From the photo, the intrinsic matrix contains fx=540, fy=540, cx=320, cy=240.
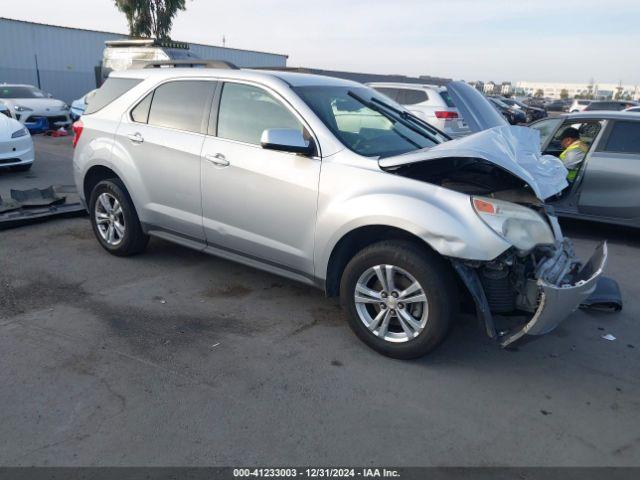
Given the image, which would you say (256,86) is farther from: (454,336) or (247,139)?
(454,336)

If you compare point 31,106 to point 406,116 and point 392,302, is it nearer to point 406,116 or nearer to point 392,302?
point 406,116

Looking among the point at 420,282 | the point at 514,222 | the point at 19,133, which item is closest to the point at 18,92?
the point at 19,133

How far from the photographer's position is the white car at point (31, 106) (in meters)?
15.5

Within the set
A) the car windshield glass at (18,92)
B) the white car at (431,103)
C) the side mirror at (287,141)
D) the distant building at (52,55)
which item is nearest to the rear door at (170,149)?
the side mirror at (287,141)

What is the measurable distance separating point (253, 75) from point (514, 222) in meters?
2.39

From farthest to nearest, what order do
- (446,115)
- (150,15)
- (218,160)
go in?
1. (150,15)
2. (446,115)
3. (218,160)

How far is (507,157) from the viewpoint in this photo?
11.5 feet

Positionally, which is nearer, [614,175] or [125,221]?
[125,221]

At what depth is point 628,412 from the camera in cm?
321

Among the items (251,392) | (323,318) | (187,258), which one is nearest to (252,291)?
(323,318)

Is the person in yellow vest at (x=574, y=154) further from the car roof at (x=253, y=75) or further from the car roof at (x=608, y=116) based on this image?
the car roof at (x=253, y=75)

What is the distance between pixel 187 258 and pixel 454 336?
2874mm

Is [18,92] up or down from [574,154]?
down

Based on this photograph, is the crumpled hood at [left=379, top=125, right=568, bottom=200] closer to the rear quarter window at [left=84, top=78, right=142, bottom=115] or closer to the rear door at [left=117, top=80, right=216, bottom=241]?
the rear door at [left=117, top=80, right=216, bottom=241]
